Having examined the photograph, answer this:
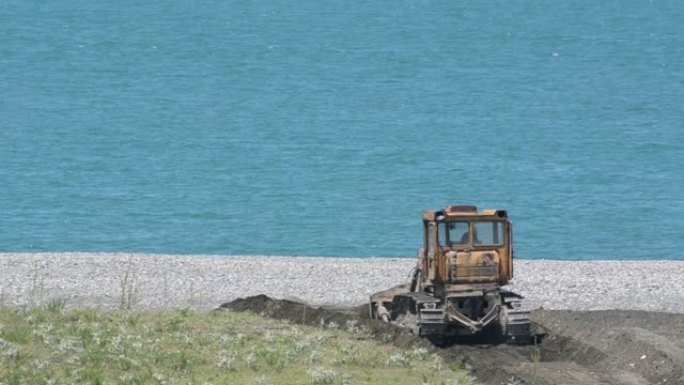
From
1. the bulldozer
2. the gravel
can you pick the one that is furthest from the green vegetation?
the gravel

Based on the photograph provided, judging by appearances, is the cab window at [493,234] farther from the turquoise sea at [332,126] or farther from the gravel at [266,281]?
the turquoise sea at [332,126]

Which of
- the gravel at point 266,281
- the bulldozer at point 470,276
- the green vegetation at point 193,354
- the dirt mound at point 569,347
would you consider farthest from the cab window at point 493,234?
the gravel at point 266,281

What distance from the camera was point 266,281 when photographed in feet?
101

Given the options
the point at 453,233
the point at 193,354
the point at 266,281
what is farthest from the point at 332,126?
the point at 193,354

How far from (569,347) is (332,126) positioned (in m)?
Answer: 52.8

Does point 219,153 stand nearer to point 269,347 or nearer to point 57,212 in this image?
point 57,212

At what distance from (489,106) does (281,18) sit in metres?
45.6

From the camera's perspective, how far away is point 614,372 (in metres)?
19.9

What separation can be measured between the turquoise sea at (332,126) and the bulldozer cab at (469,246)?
23.0 metres

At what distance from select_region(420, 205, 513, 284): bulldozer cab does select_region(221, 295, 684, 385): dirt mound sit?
0.97 metres

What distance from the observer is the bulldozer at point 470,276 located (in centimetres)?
2164

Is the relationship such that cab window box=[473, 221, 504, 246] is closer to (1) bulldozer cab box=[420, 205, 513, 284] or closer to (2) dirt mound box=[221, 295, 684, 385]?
(1) bulldozer cab box=[420, 205, 513, 284]

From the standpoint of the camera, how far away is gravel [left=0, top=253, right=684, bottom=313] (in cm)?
2805

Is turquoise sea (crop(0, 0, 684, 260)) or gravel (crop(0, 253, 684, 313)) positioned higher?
turquoise sea (crop(0, 0, 684, 260))
